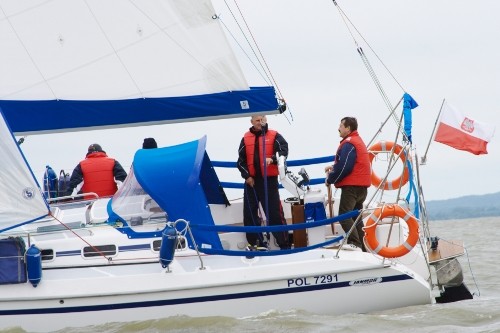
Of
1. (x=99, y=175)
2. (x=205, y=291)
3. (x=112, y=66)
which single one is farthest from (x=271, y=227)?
(x=99, y=175)

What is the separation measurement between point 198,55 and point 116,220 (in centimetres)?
195

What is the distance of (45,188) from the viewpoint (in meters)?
12.2

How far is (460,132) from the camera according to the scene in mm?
10133

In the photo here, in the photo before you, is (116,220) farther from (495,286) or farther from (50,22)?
(495,286)

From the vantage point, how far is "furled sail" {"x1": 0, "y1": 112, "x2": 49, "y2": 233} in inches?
369

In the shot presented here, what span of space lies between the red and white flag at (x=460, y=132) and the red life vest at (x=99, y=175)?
11.9 feet

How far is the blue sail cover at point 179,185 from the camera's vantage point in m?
9.51

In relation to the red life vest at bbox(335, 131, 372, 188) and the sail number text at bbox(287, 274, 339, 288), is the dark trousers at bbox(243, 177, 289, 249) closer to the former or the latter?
the red life vest at bbox(335, 131, 372, 188)

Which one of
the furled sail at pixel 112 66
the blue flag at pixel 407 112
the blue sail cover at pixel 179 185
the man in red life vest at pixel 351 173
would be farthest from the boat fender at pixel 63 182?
the blue flag at pixel 407 112

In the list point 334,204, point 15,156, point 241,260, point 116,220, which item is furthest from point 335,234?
point 15,156

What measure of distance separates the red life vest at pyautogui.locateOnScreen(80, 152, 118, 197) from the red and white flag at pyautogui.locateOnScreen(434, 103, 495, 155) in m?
3.63

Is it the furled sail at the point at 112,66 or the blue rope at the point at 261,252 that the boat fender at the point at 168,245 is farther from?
the furled sail at the point at 112,66

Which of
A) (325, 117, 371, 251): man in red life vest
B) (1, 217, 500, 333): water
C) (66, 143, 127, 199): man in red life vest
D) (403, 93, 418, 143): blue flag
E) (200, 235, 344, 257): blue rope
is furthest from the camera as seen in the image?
(66, 143, 127, 199): man in red life vest

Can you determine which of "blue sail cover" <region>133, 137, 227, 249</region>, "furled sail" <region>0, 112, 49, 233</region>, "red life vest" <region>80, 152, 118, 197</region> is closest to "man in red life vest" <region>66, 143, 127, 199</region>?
"red life vest" <region>80, 152, 118, 197</region>
